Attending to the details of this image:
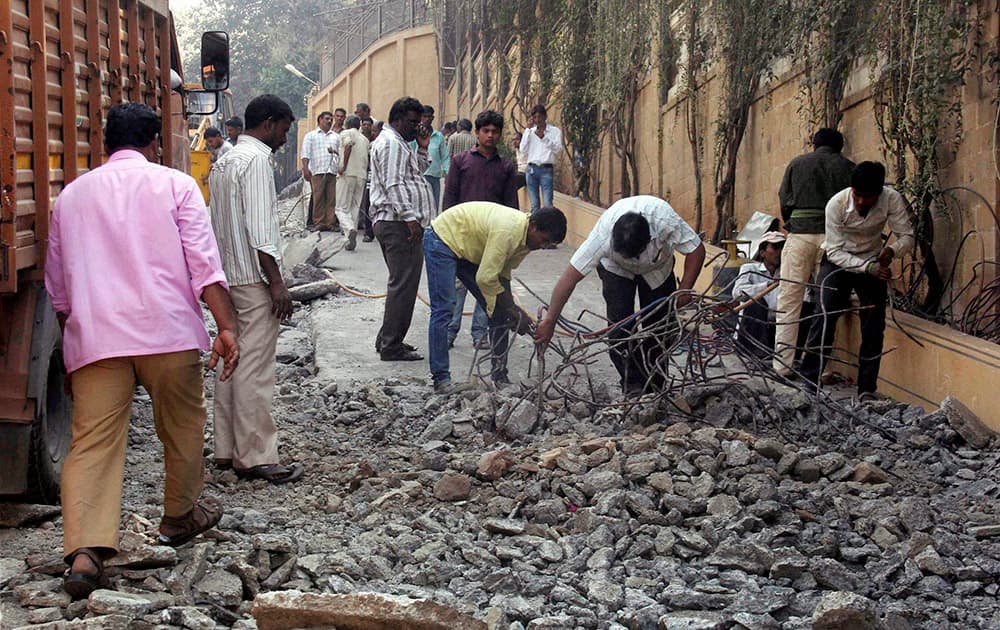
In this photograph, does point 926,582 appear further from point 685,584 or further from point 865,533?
point 685,584

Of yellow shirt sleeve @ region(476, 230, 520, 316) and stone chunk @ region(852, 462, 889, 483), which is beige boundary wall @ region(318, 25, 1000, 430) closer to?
stone chunk @ region(852, 462, 889, 483)

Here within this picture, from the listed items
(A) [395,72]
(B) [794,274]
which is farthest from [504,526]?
(A) [395,72]

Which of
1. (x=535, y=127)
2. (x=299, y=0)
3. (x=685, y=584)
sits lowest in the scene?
(x=685, y=584)

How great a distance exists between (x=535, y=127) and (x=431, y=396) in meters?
7.90

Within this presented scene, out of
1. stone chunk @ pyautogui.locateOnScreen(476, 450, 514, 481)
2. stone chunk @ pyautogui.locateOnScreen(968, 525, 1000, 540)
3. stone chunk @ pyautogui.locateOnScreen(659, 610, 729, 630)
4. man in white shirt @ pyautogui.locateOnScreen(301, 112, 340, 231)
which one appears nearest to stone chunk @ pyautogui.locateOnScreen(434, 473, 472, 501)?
stone chunk @ pyautogui.locateOnScreen(476, 450, 514, 481)

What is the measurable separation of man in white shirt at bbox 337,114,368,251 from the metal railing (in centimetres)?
1577

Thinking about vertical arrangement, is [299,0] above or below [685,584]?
above

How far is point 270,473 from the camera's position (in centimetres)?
574

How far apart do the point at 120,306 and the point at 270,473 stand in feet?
5.78

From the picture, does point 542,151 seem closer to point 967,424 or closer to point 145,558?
point 967,424

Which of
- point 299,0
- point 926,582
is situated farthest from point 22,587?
point 299,0

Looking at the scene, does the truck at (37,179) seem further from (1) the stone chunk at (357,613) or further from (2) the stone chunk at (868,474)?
(2) the stone chunk at (868,474)

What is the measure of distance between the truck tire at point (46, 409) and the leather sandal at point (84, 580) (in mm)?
969

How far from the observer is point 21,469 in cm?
481
